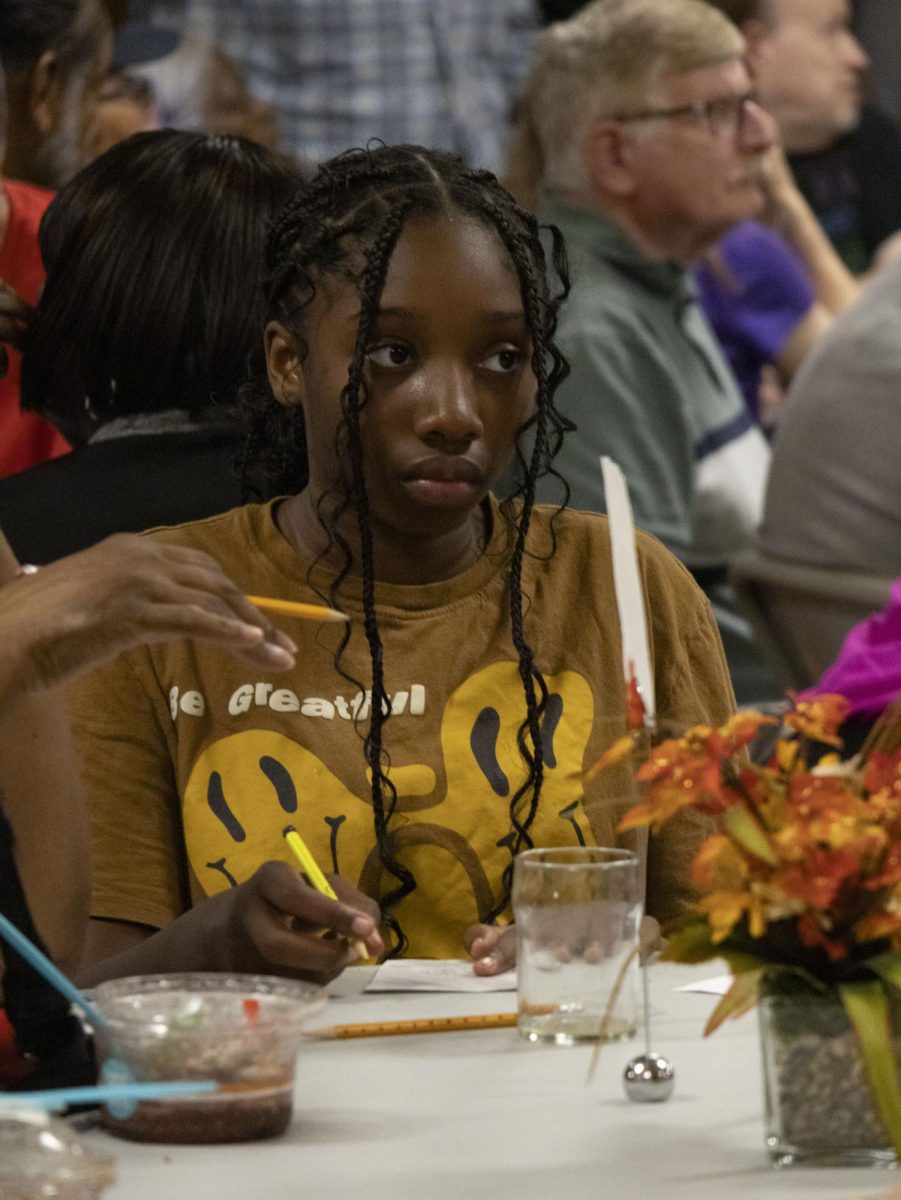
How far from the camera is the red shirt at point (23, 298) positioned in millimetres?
2992

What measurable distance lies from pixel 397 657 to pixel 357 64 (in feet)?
11.3

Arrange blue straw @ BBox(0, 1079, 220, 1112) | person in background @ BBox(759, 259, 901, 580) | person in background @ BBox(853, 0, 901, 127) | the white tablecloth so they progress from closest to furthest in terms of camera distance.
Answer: blue straw @ BBox(0, 1079, 220, 1112) < the white tablecloth < person in background @ BBox(759, 259, 901, 580) < person in background @ BBox(853, 0, 901, 127)

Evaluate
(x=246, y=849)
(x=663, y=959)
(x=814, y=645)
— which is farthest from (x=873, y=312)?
(x=663, y=959)

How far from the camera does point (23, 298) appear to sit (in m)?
2.89

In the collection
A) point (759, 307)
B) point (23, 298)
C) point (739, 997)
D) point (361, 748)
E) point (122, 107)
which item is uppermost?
point (122, 107)

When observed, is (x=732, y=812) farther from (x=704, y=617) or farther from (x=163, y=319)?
(x=163, y=319)

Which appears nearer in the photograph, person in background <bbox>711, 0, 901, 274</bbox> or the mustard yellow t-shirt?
the mustard yellow t-shirt

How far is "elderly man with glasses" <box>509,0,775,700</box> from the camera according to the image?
12.5 ft

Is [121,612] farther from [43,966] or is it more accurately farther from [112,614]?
[43,966]

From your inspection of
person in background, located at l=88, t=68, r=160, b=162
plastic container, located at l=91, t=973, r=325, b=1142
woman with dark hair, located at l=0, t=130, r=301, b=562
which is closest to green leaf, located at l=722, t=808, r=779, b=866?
plastic container, located at l=91, t=973, r=325, b=1142

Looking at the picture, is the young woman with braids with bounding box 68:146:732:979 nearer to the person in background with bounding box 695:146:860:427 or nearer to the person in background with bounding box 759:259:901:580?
the person in background with bounding box 759:259:901:580

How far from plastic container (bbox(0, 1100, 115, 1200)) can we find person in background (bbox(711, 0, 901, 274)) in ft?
14.1

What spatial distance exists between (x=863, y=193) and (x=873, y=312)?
2169 mm

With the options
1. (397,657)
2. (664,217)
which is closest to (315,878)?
(397,657)
